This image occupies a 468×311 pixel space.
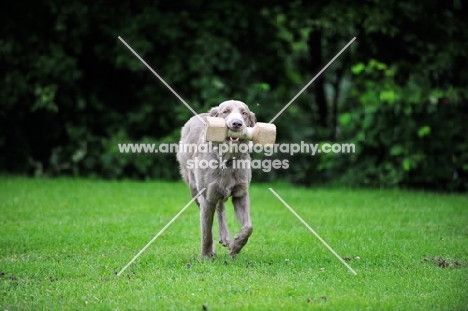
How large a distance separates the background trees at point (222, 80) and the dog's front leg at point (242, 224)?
6582 millimetres

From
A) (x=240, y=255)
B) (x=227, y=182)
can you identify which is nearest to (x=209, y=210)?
(x=227, y=182)

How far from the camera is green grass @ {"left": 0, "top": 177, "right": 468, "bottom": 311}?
5777mm

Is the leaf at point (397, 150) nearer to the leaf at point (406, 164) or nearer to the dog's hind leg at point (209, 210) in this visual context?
the leaf at point (406, 164)

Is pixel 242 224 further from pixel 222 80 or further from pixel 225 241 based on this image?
pixel 222 80

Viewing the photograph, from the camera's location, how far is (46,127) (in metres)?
15.8

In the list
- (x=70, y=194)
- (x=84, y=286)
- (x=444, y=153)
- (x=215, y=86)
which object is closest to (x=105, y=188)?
(x=70, y=194)

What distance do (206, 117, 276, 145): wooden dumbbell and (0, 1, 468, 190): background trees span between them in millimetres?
6549

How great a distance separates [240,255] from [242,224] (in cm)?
54

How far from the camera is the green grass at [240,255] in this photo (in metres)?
5.78

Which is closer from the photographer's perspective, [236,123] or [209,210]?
A: [236,123]

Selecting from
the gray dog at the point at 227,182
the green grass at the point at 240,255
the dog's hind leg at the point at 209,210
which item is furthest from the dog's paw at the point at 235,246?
the dog's hind leg at the point at 209,210

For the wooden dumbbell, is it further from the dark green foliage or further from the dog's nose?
the dark green foliage

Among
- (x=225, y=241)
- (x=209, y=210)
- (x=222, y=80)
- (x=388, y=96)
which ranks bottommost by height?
(x=225, y=241)

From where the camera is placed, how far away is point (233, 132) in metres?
7.00
